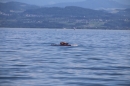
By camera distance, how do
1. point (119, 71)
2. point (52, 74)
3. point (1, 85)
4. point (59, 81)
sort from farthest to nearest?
1. point (119, 71)
2. point (52, 74)
3. point (59, 81)
4. point (1, 85)

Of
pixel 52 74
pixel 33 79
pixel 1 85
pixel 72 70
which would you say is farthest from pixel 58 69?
pixel 1 85

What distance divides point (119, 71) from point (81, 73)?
135 inches

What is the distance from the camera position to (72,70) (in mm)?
30797

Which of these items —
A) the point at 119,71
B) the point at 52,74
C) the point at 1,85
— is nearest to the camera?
the point at 1,85

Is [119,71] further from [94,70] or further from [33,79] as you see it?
[33,79]

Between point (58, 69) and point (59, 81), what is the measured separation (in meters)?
6.31

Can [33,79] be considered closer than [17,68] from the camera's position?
Yes

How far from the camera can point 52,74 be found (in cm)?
2819

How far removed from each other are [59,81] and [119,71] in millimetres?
7171

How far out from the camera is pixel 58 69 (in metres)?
31.4

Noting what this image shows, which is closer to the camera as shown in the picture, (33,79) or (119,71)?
(33,79)

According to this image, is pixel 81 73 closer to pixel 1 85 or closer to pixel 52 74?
pixel 52 74

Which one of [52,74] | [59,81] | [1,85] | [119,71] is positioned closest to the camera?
[1,85]

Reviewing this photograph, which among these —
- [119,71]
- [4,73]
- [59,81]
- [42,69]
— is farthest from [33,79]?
[119,71]
